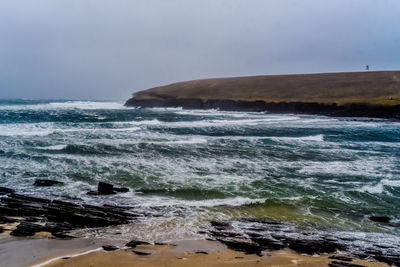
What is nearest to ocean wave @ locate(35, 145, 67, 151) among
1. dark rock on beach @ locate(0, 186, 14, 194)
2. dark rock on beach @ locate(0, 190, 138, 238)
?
dark rock on beach @ locate(0, 186, 14, 194)

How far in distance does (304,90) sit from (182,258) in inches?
2887

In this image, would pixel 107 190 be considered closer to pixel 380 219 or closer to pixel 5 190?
pixel 5 190

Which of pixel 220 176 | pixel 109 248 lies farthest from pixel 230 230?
pixel 220 176

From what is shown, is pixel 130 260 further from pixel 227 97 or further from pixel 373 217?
pixel 227 97

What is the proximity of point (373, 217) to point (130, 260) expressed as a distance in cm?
772

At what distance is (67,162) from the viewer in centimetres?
1700

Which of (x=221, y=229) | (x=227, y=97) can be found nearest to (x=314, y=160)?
(x=221, y=229)

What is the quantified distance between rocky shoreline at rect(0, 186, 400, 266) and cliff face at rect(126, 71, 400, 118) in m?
47.1

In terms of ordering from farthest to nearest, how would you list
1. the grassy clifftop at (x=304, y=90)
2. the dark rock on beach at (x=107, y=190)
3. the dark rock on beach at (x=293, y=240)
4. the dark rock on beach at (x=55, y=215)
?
1. the grassy clifftop at (x=304, y=90)
2. the dark rock on beach at (x=107, y=190)
3. the dark rock on beach at (x=55, y=215)
4. the dark rock on beach at (x=293, y=240)

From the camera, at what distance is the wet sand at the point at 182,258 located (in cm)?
627

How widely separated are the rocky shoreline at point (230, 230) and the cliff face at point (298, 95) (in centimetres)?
4711

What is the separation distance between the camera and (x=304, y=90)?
7431cm

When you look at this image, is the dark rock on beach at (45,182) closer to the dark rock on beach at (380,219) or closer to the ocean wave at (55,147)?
the ocean wave at (55,147)

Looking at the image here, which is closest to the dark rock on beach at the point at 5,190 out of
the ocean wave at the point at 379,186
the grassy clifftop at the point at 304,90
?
the ocean wave at the point at 379,186
